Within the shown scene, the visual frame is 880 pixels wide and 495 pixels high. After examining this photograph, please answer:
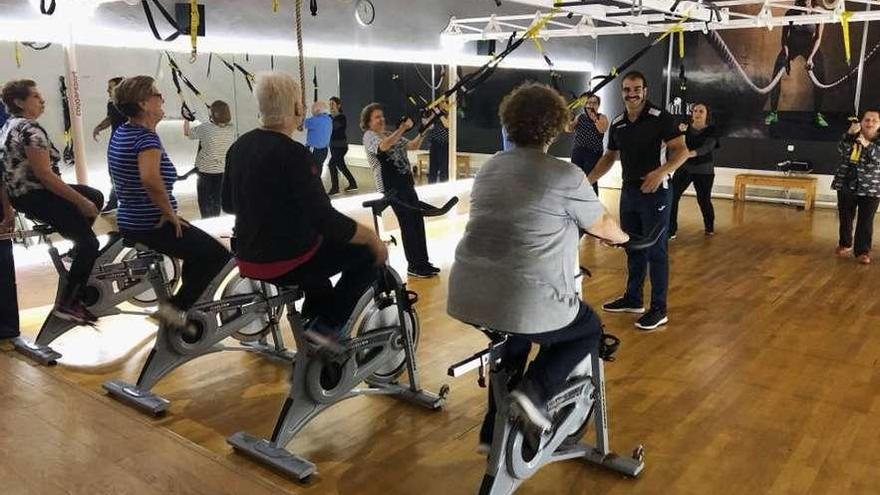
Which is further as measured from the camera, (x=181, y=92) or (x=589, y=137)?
(x=589, y=137)

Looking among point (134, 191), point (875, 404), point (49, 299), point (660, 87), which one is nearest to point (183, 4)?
point (49, 299)

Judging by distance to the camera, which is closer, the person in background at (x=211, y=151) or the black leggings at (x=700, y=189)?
the person in background at (x=211, y=151)

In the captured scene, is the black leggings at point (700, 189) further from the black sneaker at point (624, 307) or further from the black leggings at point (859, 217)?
the black sneaker at point (624, 307)

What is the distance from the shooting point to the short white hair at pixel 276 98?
269 centimetres

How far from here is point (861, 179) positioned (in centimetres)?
625

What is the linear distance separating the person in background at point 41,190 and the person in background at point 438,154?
216 inches

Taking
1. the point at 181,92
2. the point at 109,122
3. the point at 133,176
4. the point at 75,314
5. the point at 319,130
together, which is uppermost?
the point at 181,92

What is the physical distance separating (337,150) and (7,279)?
4155 mm

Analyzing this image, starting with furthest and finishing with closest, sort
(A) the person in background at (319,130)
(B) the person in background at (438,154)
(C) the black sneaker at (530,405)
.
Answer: (B) the person in background at (438,154) → (A) the person in background at (319,130) → (C) the black sneaker at (530,405)

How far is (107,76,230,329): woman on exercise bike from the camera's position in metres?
3.43

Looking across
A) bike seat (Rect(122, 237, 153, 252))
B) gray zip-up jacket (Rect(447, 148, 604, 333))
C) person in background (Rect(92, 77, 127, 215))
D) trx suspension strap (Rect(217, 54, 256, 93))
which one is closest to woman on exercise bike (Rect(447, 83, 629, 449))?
gray zip-up jacket (Rect(447, 148, 604, 333))

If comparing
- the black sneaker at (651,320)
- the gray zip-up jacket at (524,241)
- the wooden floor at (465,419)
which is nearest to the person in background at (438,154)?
the wooden floor at (465,419)

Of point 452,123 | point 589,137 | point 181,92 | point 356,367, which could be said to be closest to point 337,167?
point 181,92

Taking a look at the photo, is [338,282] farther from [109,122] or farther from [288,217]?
[109,122]
